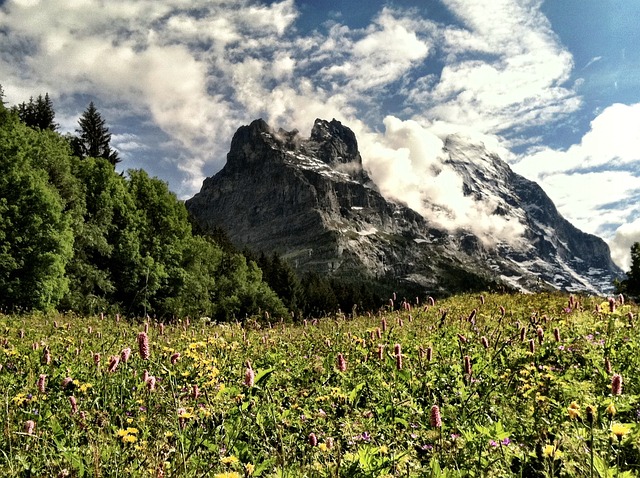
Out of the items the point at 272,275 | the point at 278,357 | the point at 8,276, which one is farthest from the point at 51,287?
the point at 272,275

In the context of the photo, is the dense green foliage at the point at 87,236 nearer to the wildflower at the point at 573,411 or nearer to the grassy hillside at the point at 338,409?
the grassy hillside at the point at 338,409

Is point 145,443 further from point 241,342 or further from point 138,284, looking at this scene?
point 138,284

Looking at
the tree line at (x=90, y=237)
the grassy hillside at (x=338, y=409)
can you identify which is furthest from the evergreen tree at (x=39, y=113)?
the grassy hillside at (x=338, y=409)

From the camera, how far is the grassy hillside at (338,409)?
353 centimetres

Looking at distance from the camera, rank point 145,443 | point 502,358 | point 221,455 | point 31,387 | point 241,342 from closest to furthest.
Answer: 1. point 221,455
2. point 145,443
3. point 31,387
4. point 502,358
5. point 241,342

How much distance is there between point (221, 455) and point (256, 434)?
41.2 inches

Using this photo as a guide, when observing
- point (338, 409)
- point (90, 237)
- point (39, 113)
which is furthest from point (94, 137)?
point (338, 409)

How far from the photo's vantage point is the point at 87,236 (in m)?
29.6

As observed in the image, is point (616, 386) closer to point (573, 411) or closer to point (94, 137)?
point (573, 411)

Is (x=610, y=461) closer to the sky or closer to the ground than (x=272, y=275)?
closer to the ground

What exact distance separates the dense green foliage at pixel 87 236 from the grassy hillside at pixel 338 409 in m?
9.83

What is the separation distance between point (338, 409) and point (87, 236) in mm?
28987

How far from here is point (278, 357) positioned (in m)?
8.84

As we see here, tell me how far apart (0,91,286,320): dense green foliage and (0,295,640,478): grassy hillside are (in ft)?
32.2
